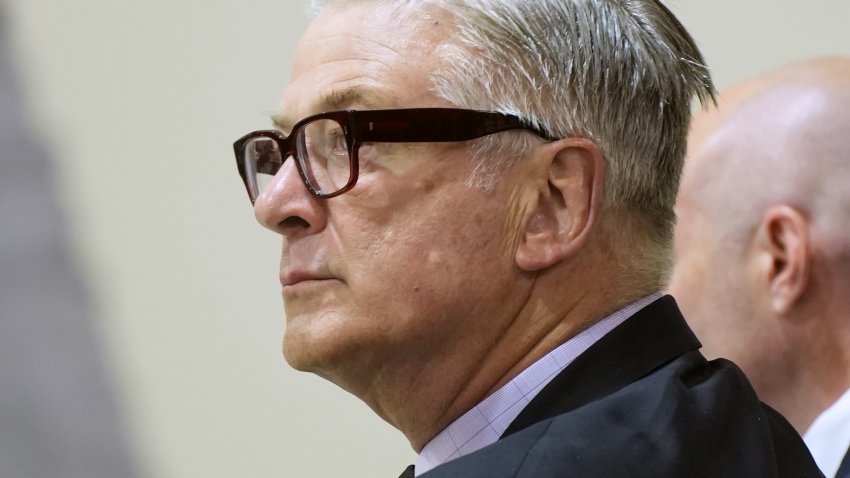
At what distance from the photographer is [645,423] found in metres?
1.13

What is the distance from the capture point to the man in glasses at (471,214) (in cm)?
132

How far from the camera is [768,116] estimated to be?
205cm

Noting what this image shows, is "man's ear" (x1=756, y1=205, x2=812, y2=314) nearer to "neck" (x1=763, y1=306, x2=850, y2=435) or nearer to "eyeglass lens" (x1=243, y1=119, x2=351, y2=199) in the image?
"neck" (x1=763, y1=306, x2=850, y2=435)

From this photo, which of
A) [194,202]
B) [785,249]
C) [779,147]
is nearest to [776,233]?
[785,249]

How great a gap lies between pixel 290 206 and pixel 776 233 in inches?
38.6

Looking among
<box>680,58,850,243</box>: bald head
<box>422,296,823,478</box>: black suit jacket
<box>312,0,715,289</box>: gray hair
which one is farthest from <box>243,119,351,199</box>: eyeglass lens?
<box>680,58,850,243</box>: bald head

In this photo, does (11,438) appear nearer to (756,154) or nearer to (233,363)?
(233,363)

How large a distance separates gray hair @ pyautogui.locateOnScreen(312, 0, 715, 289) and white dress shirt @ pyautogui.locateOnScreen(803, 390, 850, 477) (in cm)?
66

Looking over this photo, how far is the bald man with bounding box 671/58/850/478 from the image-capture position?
6.45 ft

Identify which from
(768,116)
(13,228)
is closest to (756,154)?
(768,116)

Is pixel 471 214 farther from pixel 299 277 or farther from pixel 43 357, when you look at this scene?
pixel 43 357

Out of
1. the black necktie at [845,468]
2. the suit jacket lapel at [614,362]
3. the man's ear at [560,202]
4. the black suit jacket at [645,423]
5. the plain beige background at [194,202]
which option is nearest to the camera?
the black suit jacket at [645,423]

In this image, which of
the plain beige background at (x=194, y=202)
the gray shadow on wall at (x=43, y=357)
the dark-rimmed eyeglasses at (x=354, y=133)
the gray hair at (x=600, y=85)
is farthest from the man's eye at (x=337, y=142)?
the gray shadow on wall at (x=43, y=357)

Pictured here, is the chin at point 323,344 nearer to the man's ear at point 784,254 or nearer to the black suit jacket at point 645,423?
the black suit jacket at point 645,423
